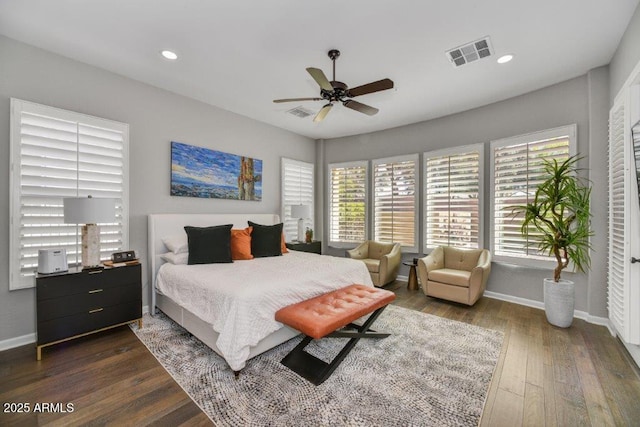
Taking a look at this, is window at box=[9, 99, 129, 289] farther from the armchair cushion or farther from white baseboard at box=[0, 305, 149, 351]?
the armchair cushion

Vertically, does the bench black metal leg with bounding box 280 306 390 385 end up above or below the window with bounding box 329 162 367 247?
below

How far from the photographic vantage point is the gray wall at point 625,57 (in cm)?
228

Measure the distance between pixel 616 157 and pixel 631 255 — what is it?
105 centimetres

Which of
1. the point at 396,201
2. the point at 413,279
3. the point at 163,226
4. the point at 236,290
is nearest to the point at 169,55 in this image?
the point at 163,226

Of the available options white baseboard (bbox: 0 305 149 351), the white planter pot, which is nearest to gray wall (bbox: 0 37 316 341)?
white baseboard (bbox: 0 305 149 351)

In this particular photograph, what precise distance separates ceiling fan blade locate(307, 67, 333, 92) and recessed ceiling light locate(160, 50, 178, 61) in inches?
63.5

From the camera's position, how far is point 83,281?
2.66 m

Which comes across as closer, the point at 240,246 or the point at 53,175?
the point at 53,175

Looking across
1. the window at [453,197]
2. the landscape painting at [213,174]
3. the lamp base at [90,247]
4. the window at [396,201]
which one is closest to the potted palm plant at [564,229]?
the window at [453,197]

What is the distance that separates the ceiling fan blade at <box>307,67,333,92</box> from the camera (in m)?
2.34

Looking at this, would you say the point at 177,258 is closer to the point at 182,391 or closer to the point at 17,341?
the point at 17,341

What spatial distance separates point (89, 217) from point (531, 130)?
546 centimetres

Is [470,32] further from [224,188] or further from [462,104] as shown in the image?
[224,188]

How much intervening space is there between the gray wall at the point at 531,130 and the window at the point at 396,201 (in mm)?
204
